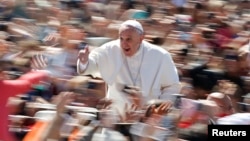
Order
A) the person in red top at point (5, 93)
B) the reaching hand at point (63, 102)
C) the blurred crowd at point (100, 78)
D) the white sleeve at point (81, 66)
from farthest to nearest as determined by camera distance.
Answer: the white sleeve at point (81, 66)
the person in red top at point (5, 93)
the blurred crowd at point (100, 78)
the reaching hand at point (63, 102)

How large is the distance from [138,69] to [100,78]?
0.32 m

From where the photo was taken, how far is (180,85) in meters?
7.65

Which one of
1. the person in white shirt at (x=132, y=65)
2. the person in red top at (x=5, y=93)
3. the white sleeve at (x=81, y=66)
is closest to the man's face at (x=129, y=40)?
the person in white shirt at (x=132, y=65)

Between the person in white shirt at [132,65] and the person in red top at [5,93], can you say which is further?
the person in white shirt at [132,65]

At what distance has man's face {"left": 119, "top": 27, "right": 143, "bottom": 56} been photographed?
7.55m

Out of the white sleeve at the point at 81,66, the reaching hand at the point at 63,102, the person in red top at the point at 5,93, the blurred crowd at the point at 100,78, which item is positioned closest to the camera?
the reaching hand at the point at 63,102

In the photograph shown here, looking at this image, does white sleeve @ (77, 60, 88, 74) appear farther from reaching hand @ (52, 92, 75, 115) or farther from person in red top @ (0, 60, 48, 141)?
reaching hand @ (52, 92, 75, 115)

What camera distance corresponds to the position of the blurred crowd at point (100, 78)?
589cm

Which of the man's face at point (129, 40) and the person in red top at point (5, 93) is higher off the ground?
the man's face at point (129, 40)

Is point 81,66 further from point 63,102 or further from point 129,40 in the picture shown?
point 63,102

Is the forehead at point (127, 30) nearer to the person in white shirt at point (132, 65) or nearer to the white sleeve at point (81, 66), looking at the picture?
the person in white shirt at point (132, 65)

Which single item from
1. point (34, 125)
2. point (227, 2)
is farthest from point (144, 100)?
point (227, 2)

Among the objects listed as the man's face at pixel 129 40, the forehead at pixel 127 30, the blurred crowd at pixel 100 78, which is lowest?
the blurred crowd at pixel 100 78

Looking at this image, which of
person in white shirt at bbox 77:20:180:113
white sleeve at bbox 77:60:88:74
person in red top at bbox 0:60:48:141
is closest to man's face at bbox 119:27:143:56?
person in white shirt at bbox 77:20:180:113
